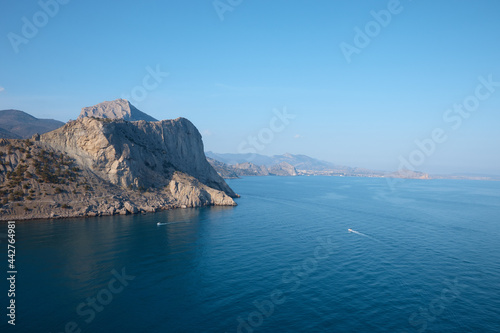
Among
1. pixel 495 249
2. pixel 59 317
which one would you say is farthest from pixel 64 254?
pixel 495 249

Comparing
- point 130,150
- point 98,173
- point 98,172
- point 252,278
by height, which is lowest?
point 252,278

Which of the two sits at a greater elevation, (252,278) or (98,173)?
(98,173)

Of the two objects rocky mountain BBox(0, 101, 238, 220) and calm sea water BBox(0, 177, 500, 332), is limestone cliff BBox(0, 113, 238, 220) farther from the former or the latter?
calm sea water BBox(0, 177, 500, 332)

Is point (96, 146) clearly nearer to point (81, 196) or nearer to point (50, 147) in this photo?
point (50, 147)

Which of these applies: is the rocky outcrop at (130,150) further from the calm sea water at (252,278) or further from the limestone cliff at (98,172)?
the calm sea water at (252,278)

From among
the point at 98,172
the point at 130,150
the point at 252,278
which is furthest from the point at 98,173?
the point at 252,278

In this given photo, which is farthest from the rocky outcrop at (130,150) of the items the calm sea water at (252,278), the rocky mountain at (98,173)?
the calm sea water at (252,278)

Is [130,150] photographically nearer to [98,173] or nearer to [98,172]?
[98,172]
